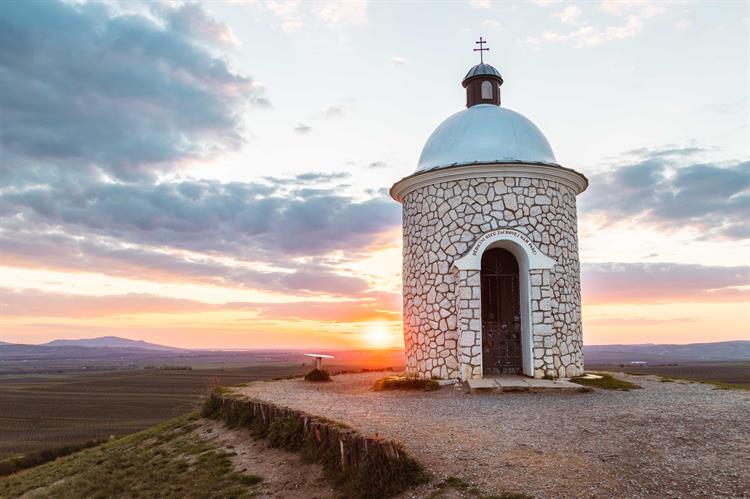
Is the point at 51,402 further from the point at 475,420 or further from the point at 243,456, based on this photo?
the point at 475,420

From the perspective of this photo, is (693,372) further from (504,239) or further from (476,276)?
(476,276)

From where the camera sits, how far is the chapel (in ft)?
45.8

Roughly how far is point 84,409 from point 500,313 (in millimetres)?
32714


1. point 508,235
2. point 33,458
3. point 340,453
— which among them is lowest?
point 33,458

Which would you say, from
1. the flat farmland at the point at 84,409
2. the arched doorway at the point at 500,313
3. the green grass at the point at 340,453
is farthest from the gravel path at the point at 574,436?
the flat farmland at the point at 84,409

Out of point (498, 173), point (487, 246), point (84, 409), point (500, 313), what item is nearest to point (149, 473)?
point (487, 246)

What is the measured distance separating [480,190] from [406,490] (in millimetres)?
9792

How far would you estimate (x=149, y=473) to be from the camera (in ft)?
34.3

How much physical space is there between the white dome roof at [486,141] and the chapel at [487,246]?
1.4 inches

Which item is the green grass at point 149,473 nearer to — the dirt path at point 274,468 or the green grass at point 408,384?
the dirt path at point 274,468

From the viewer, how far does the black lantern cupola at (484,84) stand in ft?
56.1

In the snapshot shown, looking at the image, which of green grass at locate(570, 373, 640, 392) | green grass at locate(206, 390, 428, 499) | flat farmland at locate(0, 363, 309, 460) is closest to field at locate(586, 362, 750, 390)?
green grass at locate(570, 373, 640, 392)

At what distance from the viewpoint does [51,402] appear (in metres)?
41.7

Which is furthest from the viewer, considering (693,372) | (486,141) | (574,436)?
(693,372)
